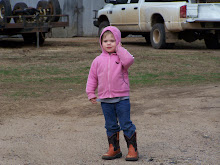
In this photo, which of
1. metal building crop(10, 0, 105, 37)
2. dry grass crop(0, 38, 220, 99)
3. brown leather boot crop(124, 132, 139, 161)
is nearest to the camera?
brown leather boot crop(124, 132, 139, 161)

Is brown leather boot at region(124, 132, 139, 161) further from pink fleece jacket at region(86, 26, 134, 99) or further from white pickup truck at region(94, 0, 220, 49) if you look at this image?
white pickup truck at region(94, 0, 220, 49)

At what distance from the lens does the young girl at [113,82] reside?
4191 mm

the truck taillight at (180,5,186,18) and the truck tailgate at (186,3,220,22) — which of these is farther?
the truck taillight at (180,5,186,18)

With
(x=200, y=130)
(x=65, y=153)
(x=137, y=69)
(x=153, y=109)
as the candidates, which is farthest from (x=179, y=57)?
(x=65, y=153)

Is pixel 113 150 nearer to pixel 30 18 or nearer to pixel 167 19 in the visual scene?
pixel 167 19

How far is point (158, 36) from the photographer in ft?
48.5

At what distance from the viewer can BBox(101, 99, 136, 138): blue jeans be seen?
422 centimetres

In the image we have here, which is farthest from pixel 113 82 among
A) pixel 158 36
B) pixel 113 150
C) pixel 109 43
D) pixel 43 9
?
Result: pixel 43 9

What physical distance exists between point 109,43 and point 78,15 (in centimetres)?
1766

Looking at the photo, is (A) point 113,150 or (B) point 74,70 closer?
(A) point 113,150

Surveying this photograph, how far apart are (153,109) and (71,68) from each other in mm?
4570

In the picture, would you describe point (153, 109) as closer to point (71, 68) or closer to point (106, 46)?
point (106, 46)

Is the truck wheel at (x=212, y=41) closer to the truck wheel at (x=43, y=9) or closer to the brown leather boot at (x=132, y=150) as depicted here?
the truck wheel at (x=43, y=9)

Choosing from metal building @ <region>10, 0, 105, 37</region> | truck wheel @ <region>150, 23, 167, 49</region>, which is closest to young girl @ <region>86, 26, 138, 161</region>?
truck wheel @ <region>150, 23, 167, 49</region>
